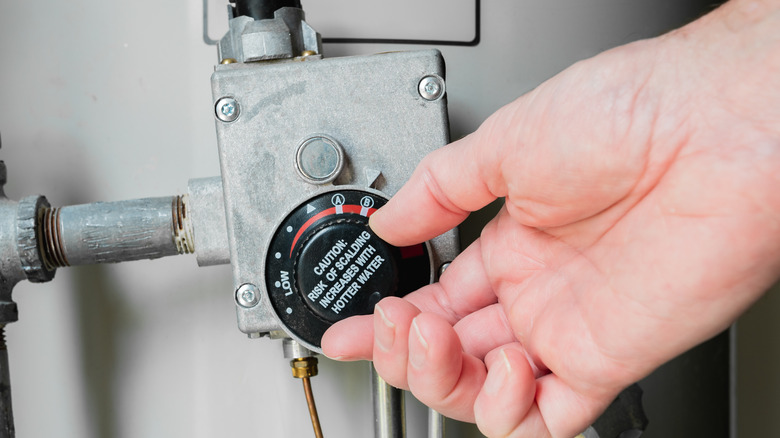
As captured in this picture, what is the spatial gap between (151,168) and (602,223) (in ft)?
1.45

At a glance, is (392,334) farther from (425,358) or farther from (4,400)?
(4,400)

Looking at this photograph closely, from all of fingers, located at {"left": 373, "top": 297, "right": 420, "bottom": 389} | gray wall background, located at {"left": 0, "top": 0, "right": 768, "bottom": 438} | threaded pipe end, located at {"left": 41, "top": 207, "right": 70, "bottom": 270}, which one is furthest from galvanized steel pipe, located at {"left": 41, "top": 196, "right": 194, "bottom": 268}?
fingers, located at {"left": 373, "top": 297, "right": 420, "bottom": 389}

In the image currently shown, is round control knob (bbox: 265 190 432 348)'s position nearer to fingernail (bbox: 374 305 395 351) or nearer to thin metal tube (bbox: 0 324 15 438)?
fingernail (bbox: 374 305 395 351)

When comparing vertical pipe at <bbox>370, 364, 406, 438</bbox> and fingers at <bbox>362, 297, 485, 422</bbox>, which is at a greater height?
fingers at <bbox>362, 297, 485, 422</bbox>

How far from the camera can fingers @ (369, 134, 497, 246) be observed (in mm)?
438

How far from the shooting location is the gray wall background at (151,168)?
1.96 ft

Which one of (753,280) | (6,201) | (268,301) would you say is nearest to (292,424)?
(268,301)

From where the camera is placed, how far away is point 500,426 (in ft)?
1.34

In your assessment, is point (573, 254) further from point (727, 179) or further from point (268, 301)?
Result: point (268, 301)

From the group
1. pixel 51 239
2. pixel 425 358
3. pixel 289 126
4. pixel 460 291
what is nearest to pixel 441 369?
pixel 425 358

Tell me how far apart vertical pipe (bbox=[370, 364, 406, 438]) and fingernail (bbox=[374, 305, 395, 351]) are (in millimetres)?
149

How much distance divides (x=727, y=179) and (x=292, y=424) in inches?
18.2

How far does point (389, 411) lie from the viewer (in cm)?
54

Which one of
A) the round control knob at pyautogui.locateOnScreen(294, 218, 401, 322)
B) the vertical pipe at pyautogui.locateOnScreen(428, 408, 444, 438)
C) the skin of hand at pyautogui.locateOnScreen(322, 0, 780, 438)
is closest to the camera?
the skin of hand at pyautogui.locateOnScreen(322, 0, 780, 438)
